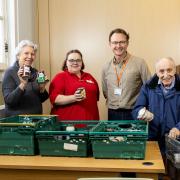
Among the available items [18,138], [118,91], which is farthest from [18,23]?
[18,138]

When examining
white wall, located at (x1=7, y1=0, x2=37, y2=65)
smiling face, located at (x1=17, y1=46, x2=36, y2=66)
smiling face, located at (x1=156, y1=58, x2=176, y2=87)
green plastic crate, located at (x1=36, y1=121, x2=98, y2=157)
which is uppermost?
white wall, located at (x1=7, y1=0, x2=37, y2=65)

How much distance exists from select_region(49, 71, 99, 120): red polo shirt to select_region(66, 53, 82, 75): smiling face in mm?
47

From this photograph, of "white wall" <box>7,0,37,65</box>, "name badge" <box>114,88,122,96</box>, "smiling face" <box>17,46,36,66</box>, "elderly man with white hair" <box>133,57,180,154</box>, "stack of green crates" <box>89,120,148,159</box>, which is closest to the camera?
"stack of green crates" <box>89,120,148,159</box>

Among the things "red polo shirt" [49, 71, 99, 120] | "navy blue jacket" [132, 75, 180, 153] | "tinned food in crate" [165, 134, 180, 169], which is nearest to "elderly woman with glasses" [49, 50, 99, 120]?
"red polo shirt" [49, 71, 99, 120]

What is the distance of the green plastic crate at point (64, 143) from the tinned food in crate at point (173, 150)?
55 cm

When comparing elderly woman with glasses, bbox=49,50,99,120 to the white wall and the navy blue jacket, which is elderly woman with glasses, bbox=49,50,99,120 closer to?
the navy blue jacket

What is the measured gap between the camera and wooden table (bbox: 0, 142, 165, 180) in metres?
1.55

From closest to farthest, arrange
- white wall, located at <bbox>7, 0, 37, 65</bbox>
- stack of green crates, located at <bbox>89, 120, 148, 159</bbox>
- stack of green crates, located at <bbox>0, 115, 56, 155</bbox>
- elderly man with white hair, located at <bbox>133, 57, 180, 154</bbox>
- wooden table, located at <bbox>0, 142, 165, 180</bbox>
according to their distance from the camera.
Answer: wooden table, located at <bbox>0, 142, 165, 180</bbox> → stack of green crates, located at <bbox>89, 120, 148, 159</bbox> → stack of green crates, located at <bbox>0, 115, 56, 155</bbox> → elderly man with white hair, located at <bbox>133, 57, 180, 154</bbox> → white wall, located at <bbox>7, 0, 37, 65</bbox>

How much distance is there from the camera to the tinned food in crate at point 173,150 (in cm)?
187

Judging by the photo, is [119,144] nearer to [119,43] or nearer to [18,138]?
[18,138]

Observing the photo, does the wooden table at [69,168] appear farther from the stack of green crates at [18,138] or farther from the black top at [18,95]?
the black top at [18,95]

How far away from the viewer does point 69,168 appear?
159 centimetres

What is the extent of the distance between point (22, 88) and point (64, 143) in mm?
723

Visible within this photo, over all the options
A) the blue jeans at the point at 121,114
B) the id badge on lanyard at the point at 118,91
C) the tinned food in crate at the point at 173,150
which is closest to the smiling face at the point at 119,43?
the id badge on lanyard at the point at 118,91
